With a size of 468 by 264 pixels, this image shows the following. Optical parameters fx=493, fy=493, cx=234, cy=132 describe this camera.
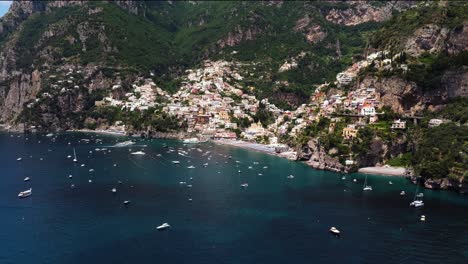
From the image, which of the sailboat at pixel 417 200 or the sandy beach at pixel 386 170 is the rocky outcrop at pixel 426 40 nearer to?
the sandy beach at pixel 386 170

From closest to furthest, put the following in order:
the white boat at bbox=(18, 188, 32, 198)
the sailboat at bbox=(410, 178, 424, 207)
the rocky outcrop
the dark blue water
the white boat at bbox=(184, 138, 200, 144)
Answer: the dark blue water < the sailboat at bbox=(410, 178, 424, 207) < the white boat at bbox=(18, 188, 32, 198) < the rocky outcrop < the white boat at bbox=(184, 138, 200, 144)

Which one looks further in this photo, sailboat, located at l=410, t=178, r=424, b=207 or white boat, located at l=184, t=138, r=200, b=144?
white boat, located at l=184, t=138, r=200, b=144

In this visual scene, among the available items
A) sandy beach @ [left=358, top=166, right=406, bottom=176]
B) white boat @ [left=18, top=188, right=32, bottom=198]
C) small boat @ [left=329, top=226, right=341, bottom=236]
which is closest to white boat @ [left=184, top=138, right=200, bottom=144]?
sandy beach @ [left=358, top=166, right=406, bottom=176]

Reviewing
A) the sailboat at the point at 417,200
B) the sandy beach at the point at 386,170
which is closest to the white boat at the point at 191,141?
the sandy beach at the point at 386,170

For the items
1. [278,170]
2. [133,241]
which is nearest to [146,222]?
[133,241]

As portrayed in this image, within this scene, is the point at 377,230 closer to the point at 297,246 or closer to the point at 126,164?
the point at 297,246

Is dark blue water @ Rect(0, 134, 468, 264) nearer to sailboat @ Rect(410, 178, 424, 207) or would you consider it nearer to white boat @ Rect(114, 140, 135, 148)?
sailboat @ Rect(410, 178, 424, 207)

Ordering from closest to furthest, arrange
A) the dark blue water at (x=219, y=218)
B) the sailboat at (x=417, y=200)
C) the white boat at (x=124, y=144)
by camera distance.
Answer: the dark blue water at (x=219, y=218) < the sailboat at (x=417, y=200) < the white boat at (x=124, y=144)
